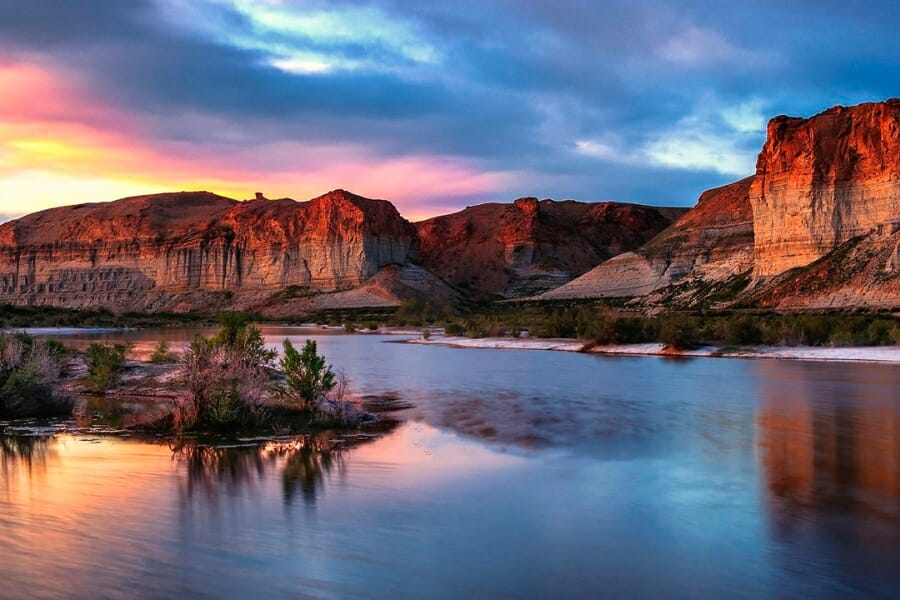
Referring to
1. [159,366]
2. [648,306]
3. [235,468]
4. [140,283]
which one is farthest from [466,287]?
[235,468]

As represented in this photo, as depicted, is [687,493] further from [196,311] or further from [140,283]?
[140,283]

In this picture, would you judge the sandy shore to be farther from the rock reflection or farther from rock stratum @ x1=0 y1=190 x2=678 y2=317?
rock stratum @ x1=0 y1=190 x2=678 y2=317

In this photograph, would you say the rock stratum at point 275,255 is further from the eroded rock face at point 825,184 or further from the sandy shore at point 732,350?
the sandy shore at point 732,350

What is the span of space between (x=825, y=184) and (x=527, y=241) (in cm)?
7869

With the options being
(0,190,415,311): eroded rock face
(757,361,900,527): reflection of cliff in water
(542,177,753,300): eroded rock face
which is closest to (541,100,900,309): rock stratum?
(542,177,753,300): eroded rock face

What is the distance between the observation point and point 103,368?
19.5 metres

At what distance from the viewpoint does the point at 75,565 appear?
6590 mm

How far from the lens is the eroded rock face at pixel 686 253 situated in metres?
77.2

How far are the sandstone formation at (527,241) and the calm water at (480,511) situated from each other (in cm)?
10929

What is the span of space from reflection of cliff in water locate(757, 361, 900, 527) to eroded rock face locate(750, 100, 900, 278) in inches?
1473

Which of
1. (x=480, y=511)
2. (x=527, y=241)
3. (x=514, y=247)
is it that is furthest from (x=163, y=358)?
(x=527, y=241)

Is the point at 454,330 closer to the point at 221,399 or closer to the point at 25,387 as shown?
the point at 25,387

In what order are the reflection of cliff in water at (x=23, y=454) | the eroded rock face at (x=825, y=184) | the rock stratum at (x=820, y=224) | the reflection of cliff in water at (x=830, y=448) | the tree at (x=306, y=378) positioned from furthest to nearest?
the eroded rock face at (x=825, y=184) < the rock stratum at (x=820, y=224) < the tree at (x=306, y=378) < the reflection of cliff in water at (x=23, y=454) < the reflection of cliff in water at (x=830, y=448)

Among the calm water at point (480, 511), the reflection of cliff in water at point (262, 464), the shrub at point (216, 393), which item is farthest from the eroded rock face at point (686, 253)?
the reflection of cliff in water at point (262, 464)
